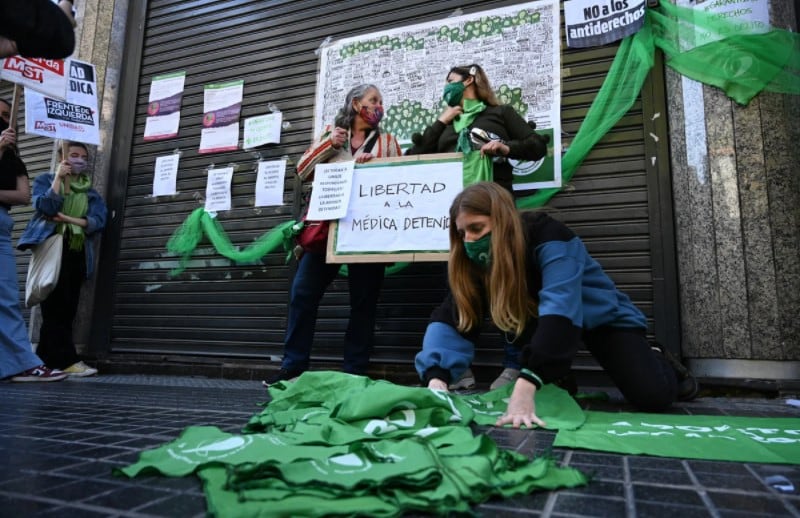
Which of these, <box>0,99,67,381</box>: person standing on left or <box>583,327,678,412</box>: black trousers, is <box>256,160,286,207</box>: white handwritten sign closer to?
<box>0,99,67,381</box>: person standing on left

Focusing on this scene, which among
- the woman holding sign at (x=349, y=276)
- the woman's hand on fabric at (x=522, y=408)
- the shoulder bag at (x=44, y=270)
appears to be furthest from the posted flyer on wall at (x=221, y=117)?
the woman's hand on fabric at (x=522, y=408)

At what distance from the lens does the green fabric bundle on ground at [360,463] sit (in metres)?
1.09

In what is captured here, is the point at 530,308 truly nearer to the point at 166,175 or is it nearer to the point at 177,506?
the point at 177,506

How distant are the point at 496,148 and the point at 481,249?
3.77 feet

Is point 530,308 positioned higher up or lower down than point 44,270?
lower down

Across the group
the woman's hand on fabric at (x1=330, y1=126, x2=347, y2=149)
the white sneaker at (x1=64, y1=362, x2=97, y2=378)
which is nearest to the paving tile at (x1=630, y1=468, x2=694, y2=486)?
the woman's hand on fabric at (x1=330, y1=126, x2=347, y2=149)

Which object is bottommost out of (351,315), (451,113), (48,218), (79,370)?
(79,370)

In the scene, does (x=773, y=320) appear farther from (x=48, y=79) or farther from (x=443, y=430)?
(x=48, y=79)

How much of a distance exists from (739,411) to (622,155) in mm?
1929

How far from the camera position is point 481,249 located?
232 cm

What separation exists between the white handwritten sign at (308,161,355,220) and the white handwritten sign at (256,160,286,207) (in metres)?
1.25

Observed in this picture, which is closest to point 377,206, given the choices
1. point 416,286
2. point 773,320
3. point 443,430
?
point 416,286

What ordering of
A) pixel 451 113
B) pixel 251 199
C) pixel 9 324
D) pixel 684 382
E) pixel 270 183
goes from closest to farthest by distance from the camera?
pixel 684 382 < pixel 451 113 < pixel 9 324 < pixel 270 183 < pixel 251 199

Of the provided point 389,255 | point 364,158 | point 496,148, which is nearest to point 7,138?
point 364,158
